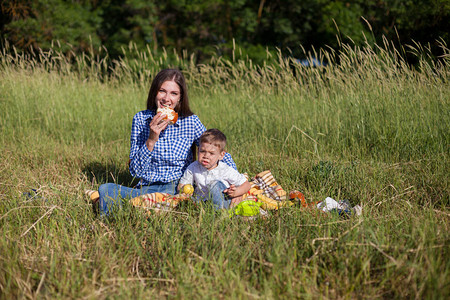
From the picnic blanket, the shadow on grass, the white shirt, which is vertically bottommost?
the shadow on grass

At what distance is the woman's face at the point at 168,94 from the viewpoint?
3301 mm

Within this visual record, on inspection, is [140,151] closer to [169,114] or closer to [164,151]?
[164,151]

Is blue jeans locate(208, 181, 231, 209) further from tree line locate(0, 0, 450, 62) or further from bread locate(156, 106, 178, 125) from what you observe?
tree line locate(0, 0, 450, 62)

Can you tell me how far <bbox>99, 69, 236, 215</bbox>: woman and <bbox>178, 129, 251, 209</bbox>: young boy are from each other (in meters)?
0.23

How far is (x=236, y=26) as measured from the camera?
651 inches

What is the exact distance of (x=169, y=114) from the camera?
3.14m

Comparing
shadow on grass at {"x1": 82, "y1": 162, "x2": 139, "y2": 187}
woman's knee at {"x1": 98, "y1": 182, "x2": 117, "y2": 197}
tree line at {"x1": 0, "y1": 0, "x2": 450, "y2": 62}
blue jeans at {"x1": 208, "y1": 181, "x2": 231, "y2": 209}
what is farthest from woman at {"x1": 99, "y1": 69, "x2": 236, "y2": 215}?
tree line at {"x1": 0, "y1": 0, "x2": 450, "y2": 62}

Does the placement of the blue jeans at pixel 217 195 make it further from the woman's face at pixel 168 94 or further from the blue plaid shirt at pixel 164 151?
the woman's face at pixel 168 94

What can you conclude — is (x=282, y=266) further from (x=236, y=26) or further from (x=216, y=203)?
(x=236, y=26)

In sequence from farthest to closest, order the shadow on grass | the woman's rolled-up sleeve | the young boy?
the shadow on grass < the woman's rolled-up sleeve < the young boy

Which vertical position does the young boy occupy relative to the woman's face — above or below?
below

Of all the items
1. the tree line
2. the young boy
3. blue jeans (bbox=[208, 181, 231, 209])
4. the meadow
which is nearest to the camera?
the meadow

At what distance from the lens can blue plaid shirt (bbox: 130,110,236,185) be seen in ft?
10.6

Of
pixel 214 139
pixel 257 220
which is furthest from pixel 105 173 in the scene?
pixel 257 220
